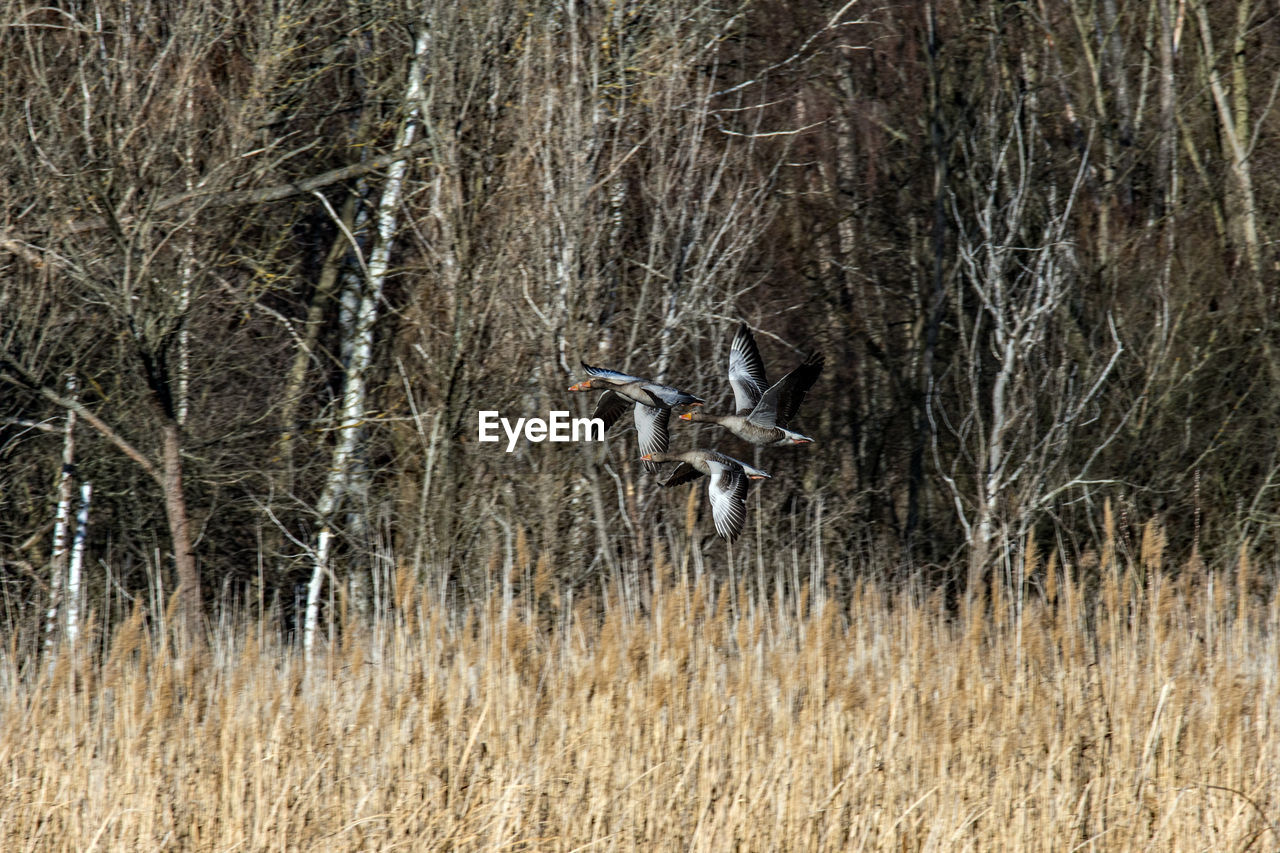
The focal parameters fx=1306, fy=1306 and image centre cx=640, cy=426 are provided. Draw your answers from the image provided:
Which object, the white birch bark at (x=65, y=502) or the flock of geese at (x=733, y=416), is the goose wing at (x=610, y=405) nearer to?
the flock of geese at (x=733, y=416)

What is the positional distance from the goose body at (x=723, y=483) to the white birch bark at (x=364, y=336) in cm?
502

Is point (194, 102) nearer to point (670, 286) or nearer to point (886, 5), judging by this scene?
point (670, 286)

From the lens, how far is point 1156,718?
426cm

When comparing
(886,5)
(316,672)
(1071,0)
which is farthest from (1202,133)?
(316,672)

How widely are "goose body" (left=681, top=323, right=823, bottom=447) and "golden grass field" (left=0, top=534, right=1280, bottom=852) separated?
1.05 meters

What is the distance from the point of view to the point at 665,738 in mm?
4270

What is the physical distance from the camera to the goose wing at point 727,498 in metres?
3.62

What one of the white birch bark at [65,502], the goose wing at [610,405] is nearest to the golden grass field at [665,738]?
the goose wing at [610,405]

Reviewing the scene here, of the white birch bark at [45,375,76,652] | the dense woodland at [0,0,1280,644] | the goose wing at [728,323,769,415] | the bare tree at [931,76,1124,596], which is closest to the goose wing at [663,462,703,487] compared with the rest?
the goose wing at [728,323,769,415]

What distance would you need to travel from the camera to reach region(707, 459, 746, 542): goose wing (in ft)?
11.9

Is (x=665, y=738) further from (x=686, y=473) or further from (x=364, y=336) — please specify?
(x=364, y=336)

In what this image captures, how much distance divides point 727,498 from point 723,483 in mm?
45

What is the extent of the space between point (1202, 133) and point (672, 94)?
5629 millimetres

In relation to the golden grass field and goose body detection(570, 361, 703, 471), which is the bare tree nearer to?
the golden grass field
